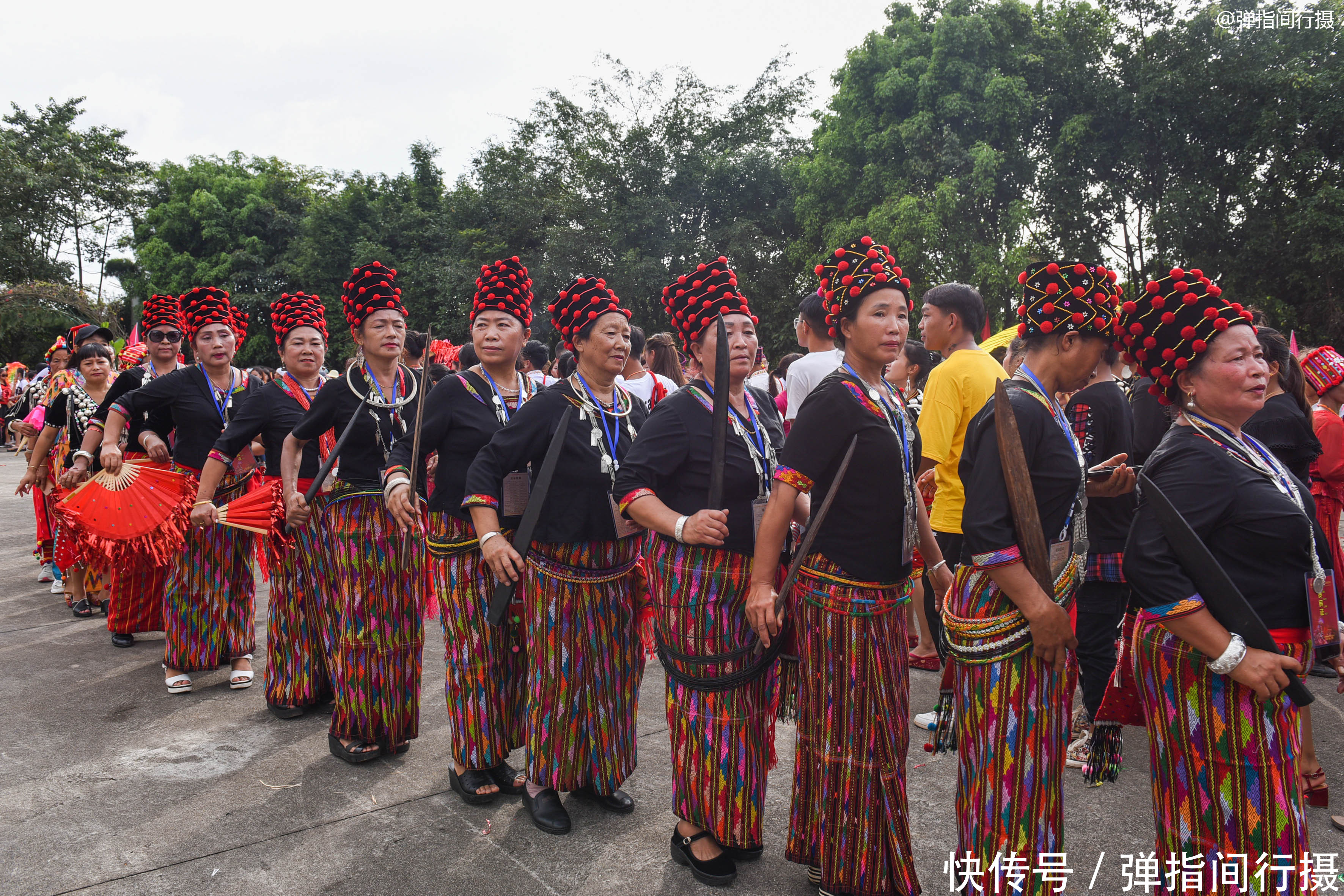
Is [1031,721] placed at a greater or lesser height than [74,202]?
lesser

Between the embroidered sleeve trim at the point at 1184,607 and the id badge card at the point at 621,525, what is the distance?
1.60 m

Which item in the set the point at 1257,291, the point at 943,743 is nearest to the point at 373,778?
the point at 943,743

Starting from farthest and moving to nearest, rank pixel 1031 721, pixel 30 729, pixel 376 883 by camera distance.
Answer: pixel 30 729 → pixel 376 883 → pixel 1031 721

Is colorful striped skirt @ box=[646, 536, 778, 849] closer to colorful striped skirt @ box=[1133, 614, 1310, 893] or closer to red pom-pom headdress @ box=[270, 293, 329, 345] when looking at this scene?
colorful striped skirt @ box=[1133, 614, 1310, 893]

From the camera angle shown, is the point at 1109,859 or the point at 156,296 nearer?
the point at 1109,859

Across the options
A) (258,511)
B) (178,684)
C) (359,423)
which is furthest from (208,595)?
(359,423)

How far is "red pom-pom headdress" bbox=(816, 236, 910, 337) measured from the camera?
2.53m

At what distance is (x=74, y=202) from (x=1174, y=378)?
1394 inches

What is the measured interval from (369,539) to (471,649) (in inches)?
29.7

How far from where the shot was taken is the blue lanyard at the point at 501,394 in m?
3.63

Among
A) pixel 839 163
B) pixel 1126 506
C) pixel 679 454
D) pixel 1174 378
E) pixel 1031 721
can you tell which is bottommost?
pixel 1031 721

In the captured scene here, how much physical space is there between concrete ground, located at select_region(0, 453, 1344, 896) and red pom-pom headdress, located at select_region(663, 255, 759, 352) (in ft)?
5.85

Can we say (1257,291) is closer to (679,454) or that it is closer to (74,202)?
(679,454)

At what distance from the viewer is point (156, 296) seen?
533cm
